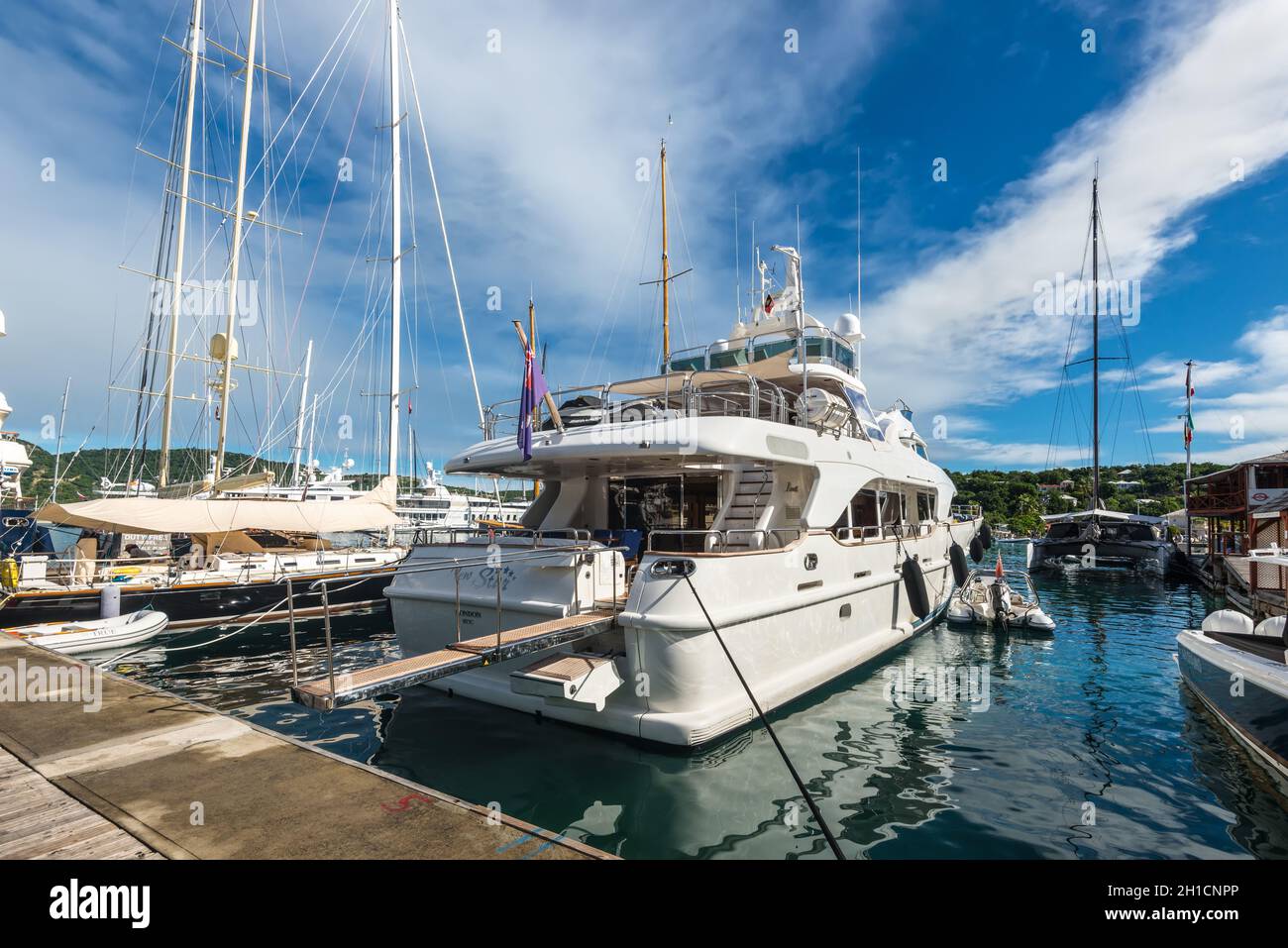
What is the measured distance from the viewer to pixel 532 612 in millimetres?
7426

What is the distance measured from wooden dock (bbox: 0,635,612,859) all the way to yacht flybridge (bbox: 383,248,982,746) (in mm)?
1520

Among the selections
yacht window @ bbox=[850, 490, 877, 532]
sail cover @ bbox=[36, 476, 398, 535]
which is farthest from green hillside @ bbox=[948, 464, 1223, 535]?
sail cover @ bbox=[36, 476, 398, 535]

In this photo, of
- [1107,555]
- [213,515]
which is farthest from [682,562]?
[1107,555]

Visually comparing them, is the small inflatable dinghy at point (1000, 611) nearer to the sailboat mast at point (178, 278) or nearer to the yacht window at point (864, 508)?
the yacht window at point (864, 508)

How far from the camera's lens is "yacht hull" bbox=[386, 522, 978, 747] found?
21.4ft

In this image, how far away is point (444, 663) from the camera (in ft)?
18.1

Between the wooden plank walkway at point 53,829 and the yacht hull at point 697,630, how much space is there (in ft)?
13.4

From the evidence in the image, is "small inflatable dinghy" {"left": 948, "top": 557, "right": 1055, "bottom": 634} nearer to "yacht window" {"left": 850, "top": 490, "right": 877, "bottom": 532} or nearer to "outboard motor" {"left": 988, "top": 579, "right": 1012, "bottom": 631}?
"outboard motor" {"left": 988, "top": 579, "right": 1012, "bottom": 631}

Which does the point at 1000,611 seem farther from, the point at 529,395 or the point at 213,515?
the point at 213,515

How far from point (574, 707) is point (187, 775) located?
12.2ft

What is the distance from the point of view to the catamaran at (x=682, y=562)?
657 cm

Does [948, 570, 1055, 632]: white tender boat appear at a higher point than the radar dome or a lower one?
lower

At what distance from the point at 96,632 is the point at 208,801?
39.7 ft
